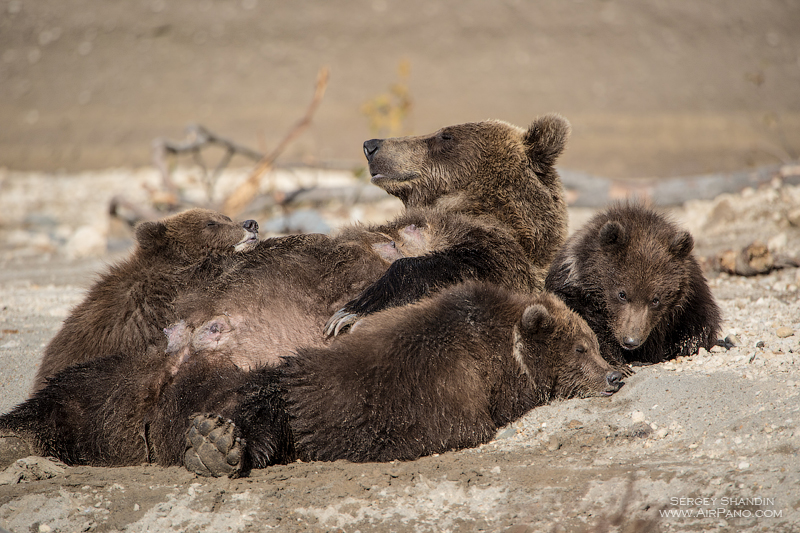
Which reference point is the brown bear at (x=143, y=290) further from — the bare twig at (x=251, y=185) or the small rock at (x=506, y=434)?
the bare twig at (x=251, y=185)

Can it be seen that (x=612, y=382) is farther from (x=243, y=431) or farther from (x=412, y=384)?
(x=243, y=431)

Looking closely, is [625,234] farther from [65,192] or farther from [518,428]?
[65,192]

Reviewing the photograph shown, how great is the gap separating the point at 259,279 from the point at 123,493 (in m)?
1.32

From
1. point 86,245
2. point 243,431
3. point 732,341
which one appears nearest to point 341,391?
point 243,431

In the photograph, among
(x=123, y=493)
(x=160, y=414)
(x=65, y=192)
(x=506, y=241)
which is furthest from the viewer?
(x=65, y=192)

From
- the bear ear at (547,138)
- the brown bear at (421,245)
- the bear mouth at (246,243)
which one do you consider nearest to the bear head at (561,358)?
the brown bear at (421,245)

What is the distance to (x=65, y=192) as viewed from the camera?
15133 mm

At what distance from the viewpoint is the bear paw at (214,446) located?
3.16 m

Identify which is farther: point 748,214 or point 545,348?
point 748,214

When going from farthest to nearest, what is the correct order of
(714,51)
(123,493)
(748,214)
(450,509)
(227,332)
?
1. (714,51)
2. (748,214)
3. (227,332)
4. (123,493)
5. (450,509)

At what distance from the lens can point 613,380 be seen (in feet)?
12.2

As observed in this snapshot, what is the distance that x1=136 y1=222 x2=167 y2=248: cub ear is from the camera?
4.08 meters

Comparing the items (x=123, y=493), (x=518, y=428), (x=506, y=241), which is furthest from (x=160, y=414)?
(x=506, y=241)

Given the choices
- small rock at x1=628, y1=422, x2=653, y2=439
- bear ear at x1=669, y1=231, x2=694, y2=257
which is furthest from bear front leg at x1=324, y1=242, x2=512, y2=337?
small rock at x1=628, y1=422, x2=653, y2=439
